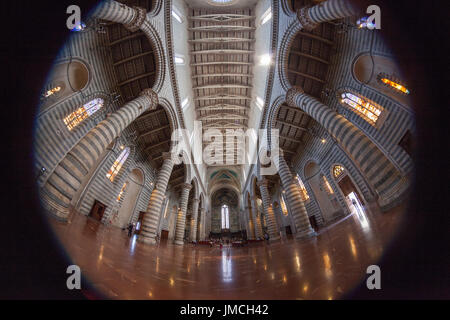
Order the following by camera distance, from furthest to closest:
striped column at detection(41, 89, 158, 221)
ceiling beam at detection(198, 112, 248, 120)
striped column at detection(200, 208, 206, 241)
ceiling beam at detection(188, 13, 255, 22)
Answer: striped column at detection(200, 208, 206, 241) < ceiling beam at detection(198, 112, 248, 120) < ceiling beam at detection(188, 13, 255, 22) < striped column at detection(41, 89, 158, 221)

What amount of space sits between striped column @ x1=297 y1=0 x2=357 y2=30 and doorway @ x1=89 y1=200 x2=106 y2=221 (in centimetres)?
1623

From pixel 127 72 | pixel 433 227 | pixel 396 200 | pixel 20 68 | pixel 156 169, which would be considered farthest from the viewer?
pixel 156 169

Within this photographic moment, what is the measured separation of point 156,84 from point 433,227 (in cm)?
1153

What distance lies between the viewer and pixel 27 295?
1.16m

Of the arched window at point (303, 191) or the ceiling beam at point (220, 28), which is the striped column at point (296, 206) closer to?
the arched window at point (303, 191)

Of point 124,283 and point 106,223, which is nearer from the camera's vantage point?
point 124,283

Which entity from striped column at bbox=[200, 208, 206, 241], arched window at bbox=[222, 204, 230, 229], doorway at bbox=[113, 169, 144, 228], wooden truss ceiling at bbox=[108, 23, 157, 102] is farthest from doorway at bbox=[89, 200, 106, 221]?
arched window at bbox=[222, 204, 230, 229]

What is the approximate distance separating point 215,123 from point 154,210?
13.1 meters

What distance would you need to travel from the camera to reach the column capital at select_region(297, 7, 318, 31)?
7777 mm

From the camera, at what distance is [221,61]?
16.2m

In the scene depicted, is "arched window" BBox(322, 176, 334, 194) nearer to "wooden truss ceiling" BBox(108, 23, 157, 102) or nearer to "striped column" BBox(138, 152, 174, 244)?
"striped column" BBox(138, 152, 174, 244)

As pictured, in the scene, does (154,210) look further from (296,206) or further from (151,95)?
(296,206)
